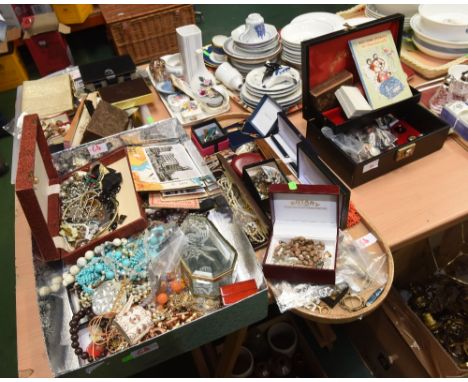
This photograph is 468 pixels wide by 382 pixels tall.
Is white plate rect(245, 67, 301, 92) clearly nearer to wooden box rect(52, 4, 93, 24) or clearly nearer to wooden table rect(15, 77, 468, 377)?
wooden table rect(15, 77, 468, 377)

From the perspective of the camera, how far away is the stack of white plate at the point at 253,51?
5.10ft

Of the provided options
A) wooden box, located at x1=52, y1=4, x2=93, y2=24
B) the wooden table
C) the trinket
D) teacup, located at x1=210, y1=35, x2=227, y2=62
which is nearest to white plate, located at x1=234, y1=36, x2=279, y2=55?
teacup, located at x1=210, y1=35, x2=227, y2=62

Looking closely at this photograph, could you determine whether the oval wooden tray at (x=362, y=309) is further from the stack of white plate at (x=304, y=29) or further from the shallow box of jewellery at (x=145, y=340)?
the stack of white plate at (x=304, y=29)

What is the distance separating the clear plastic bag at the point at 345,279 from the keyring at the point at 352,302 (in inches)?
0.7

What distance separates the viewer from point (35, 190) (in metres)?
0.92

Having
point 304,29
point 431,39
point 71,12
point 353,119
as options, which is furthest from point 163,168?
point 71,12

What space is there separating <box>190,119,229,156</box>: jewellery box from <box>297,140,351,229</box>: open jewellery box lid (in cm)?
26

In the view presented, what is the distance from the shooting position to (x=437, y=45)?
5.08 feet

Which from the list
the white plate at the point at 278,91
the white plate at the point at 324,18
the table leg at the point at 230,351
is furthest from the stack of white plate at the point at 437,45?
the table leg at the point at 230,351

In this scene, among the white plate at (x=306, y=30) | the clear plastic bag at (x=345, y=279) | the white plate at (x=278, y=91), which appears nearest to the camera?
the clear plastic bag at (x=345, y=279)

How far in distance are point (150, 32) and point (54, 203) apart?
7.04 feet

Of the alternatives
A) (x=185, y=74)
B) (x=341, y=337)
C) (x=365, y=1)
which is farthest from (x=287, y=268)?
(x=365, y=1)

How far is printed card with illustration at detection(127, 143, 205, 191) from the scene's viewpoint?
1083mm

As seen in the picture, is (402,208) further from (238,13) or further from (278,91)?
(238,13)
